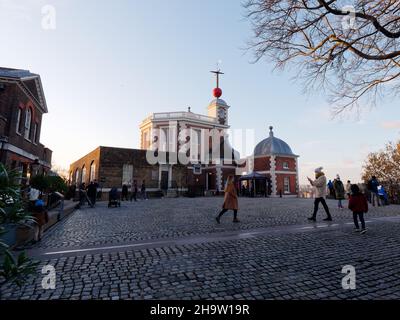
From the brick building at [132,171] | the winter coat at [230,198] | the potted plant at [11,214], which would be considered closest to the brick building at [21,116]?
the brick building at [132,171]

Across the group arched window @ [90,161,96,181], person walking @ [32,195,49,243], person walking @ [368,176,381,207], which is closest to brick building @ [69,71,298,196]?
arched window @ [90,161,96,181]

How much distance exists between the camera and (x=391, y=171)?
2988 cm

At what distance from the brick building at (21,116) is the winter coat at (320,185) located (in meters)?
13.4

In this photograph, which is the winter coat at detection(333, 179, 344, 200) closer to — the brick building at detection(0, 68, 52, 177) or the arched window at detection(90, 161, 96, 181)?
the brick building at detection(0, 68, 52, 177)

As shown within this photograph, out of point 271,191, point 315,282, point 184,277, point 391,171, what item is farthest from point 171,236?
point 391,171

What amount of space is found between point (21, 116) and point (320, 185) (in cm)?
1876

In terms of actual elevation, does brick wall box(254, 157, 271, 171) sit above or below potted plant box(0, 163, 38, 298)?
above

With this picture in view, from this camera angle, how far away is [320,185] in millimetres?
8328

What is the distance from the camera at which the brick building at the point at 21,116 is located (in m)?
13.8

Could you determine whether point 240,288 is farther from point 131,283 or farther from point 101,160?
point 101,160

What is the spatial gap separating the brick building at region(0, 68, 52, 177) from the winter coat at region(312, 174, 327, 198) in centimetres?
1345

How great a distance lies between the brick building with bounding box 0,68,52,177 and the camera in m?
13.8

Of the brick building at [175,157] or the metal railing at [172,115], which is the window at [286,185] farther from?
the metal railing at [172,115]
